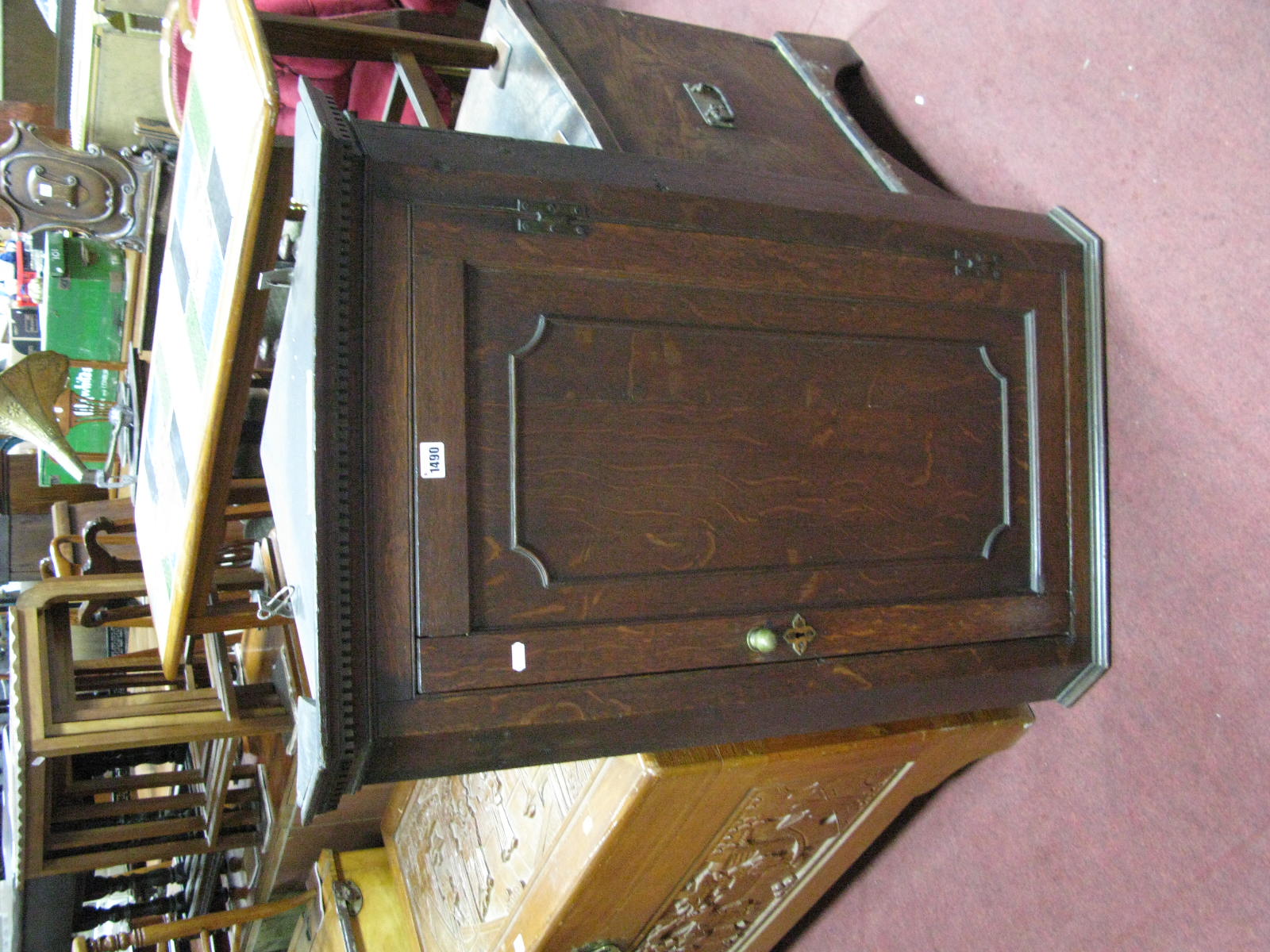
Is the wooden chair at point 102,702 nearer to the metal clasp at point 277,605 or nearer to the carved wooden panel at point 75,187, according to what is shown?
the metal clasp at point 277,605

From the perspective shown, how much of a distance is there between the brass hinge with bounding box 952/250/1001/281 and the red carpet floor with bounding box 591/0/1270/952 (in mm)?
275

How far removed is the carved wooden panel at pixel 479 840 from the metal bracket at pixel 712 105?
1.23 metres

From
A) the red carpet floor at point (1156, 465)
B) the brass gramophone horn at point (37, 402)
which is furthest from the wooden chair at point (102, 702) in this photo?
the red carpet floor at point (1156, 465)

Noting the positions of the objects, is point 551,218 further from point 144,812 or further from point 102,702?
point 144,812

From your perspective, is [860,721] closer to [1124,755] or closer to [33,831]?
[1124,755]

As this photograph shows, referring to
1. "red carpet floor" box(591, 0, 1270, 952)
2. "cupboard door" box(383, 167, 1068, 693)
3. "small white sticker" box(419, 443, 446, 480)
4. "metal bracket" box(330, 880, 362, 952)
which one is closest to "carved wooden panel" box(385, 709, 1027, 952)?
"red carpet floor" box(591, 0, 1270, 952)

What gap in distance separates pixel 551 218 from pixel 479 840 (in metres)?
1.61

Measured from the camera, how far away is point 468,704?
1334 mm

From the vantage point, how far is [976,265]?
1.69m

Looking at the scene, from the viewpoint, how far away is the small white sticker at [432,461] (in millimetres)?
1312

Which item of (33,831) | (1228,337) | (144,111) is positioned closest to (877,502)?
(1228,337)

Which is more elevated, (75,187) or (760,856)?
(75,187)

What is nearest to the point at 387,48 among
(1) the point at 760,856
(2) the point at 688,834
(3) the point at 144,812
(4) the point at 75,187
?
(2) the point at 688,834

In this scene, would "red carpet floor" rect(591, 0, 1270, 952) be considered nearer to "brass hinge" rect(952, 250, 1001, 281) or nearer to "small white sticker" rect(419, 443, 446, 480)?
"brass hinge" rect(952, 250, 1001, 281)
